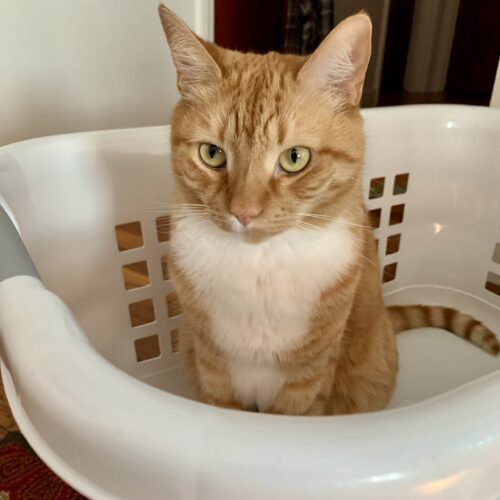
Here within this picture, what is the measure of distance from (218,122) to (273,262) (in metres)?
0.24

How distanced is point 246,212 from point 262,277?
6.6 inches

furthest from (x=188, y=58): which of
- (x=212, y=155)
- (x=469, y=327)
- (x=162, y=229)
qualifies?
(x=469, y=327)

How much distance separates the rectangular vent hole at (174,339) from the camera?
1388mm

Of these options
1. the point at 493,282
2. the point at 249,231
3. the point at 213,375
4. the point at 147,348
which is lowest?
the point at 147,348

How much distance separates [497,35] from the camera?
4195mm

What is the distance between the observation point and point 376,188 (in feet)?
5.41

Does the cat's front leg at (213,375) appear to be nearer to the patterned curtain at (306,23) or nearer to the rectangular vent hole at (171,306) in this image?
the rectangular vent hole at (171,306)

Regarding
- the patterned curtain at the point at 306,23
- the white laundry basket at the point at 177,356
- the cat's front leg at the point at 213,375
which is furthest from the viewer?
the patterned curtain at the point at 306,23

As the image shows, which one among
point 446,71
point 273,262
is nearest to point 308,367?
point 273,262

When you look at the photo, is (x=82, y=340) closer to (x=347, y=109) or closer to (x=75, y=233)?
(x=347, y=109)

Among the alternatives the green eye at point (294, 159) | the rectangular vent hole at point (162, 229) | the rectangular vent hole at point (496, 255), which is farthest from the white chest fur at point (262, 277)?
the rectangular vent hole at point (496, 255)

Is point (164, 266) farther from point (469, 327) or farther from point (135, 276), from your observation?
point (469, 327)

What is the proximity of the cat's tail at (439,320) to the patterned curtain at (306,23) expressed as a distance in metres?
1.66

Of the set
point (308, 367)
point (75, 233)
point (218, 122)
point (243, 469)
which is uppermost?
point (218, 122)
